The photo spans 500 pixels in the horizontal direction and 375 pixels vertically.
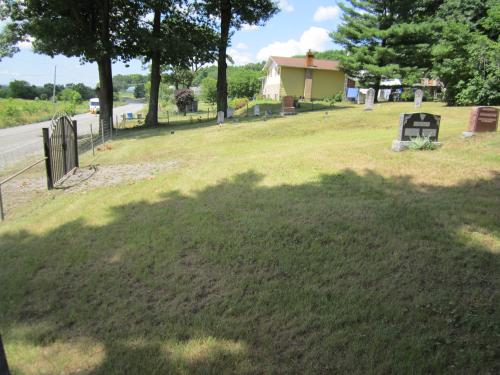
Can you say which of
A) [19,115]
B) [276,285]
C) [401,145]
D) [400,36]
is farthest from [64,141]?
[19,115]

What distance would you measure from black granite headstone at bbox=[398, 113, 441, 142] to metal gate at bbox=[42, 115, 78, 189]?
8.43m

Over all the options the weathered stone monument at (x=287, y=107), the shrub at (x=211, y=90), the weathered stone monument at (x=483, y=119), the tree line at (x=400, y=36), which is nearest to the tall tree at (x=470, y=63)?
the tree line at (x=400, y=36)

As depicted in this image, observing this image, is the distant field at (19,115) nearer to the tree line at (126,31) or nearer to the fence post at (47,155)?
the tree line at (126,31)

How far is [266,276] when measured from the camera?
4297 mm

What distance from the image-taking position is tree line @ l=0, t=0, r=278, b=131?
66.5 feet

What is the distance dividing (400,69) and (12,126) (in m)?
32.2

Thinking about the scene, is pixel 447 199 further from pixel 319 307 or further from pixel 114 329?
pixel 114 329

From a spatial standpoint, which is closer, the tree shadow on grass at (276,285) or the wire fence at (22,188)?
the tree shadow on grass at (276,285)

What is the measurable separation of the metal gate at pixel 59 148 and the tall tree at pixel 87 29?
11.4 metres

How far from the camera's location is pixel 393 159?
8719 mm

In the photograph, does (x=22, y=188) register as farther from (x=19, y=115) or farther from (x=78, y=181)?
(x=19, y=115)

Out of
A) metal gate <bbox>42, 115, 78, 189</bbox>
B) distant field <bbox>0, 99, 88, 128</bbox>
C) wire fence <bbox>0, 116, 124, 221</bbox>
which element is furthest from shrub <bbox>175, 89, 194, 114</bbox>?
metal gate <bbox>42, 115, 78, 189</bbox>

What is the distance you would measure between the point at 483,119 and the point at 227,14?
19548 millimetres

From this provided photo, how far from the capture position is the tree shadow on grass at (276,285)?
3.15 metres
